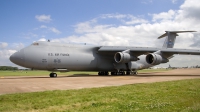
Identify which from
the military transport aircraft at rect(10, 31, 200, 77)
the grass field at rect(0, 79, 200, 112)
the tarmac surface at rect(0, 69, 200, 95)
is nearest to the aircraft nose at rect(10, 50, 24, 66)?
the military transport aircraft at rect(10, 31, 200, 77)

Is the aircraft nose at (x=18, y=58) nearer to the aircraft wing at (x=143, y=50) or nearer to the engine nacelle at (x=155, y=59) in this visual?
the aircraft wing at (x=143, y=50)

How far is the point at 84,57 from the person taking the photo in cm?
2392

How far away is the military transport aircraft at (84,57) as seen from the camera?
2020 cm

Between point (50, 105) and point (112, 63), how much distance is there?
20.8 metres

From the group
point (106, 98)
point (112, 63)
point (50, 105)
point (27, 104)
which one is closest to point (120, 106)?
point (106, 98)

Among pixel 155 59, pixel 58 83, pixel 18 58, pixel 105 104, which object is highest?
pixel 18 58

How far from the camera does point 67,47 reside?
23.0 metres

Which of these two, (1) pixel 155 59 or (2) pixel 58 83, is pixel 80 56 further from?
(2) pixel 58 83

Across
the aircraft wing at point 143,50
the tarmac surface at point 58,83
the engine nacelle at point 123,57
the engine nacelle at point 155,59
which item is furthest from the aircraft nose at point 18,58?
the engine nacelle at point 155,59

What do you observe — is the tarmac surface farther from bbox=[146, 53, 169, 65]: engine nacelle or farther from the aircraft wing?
the aircraft wing

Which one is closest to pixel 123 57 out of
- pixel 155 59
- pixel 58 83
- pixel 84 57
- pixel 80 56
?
pixel 155 59

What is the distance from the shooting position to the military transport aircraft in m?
20.2

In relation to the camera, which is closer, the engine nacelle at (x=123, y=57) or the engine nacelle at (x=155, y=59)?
the engine nacelle at (x=155, y=59)

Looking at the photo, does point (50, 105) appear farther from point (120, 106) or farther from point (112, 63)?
point (112, 63)
